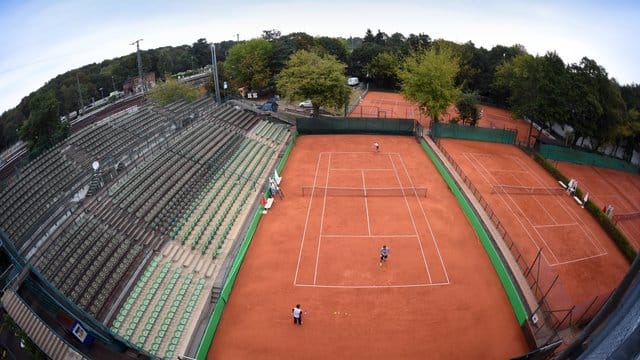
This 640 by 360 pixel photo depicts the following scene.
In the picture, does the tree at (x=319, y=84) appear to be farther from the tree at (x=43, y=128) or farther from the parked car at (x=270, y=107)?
the tree at (x=43, y=128)

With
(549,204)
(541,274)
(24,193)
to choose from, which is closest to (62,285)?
(24,193)

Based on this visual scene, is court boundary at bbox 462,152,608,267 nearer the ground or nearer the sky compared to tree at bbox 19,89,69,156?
nearer the ground

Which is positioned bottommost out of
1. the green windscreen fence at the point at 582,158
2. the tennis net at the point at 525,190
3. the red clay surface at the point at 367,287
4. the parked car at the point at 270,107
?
the red clay surface at the point at 367,287

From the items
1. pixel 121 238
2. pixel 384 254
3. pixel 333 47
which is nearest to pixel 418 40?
pixel 333 47

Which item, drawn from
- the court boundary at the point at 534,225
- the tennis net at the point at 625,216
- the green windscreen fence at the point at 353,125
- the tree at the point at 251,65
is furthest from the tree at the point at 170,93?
the tennis net at the point at 625,216

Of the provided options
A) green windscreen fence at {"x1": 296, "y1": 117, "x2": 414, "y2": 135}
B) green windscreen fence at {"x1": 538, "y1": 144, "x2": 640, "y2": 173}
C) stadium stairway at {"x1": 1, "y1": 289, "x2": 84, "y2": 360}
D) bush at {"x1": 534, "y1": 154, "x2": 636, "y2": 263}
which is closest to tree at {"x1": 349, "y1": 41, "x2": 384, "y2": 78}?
green windscreen fence at {"x1": 296, "y1": 117, "x2": 414, "y2": 135}

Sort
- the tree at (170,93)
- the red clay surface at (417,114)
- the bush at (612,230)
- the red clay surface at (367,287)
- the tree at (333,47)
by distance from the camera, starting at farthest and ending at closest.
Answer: the tree at (333,47) → the red clay surface at (417,114) → the tree at (170,93) → the bush at (612,230) → the red clay surface at (367,287)

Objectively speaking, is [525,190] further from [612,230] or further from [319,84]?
[319,84]

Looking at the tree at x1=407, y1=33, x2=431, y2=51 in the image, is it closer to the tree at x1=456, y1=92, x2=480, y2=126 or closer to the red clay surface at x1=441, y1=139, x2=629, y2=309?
the tree at x1=456, y1=92, x2=480, y2=126
